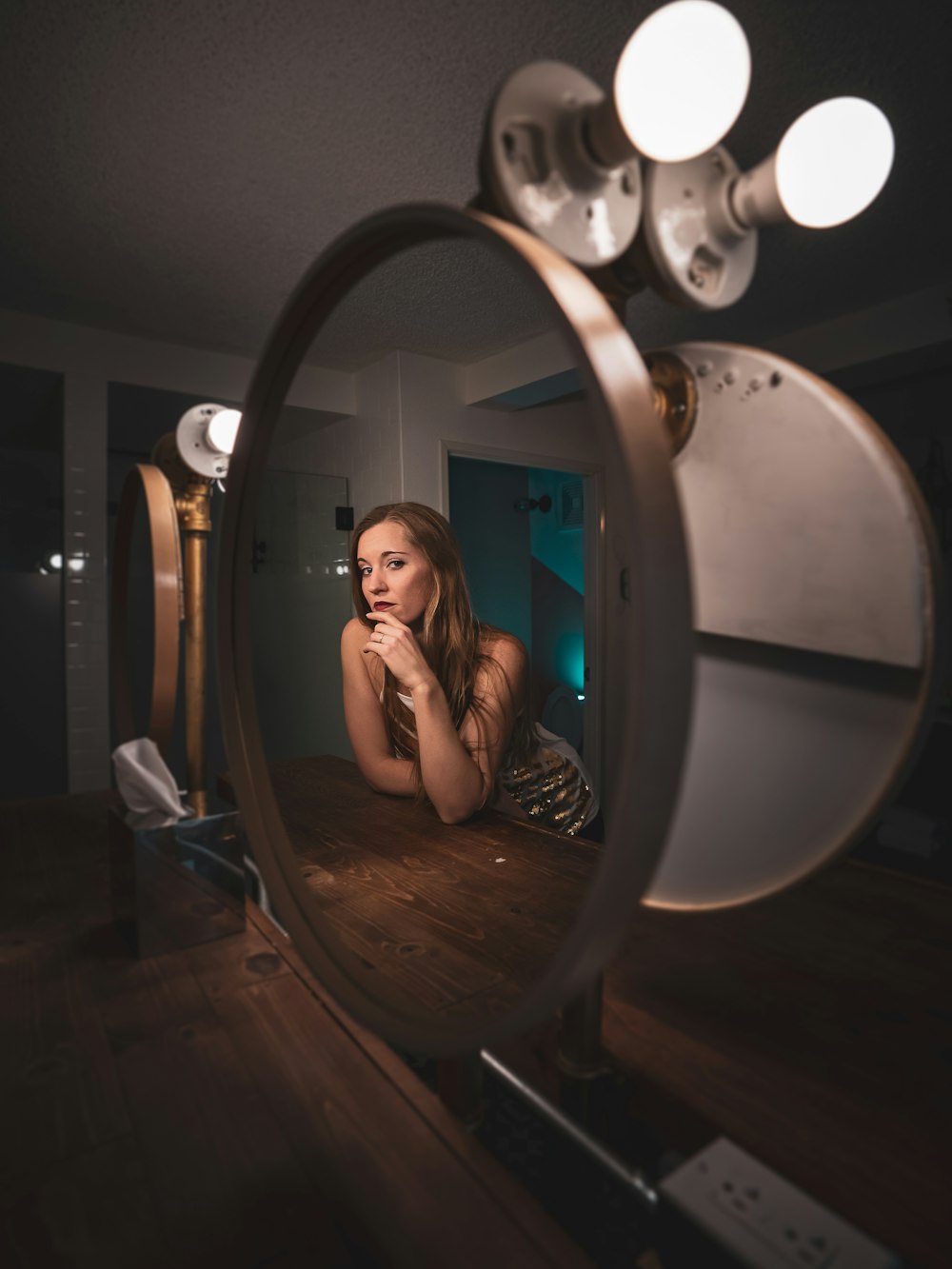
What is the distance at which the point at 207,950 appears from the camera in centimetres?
60

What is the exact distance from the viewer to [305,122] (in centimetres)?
145

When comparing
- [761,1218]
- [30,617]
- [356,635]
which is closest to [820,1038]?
[761,1218]

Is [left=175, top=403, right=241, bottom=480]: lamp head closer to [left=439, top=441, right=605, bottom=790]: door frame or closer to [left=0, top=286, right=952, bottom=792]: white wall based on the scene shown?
[left=0, top=286, right=952, bottom=792]: white wall

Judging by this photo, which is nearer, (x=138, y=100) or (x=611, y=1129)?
(x=611, y=1129)

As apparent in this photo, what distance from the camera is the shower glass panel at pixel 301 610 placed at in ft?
10.4

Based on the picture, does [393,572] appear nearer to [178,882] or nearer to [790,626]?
[178,882]

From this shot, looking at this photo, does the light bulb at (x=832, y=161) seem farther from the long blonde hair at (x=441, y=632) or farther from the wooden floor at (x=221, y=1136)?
the long blonde hair at (x=441, y=632)

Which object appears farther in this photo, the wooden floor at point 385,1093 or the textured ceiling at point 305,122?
the textured ceiling at point 305,122

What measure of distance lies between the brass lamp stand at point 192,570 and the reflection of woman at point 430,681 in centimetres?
26

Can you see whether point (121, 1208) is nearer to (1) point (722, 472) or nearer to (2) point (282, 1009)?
(2) point (282, 1009)

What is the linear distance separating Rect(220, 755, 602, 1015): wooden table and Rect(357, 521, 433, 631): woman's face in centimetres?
34

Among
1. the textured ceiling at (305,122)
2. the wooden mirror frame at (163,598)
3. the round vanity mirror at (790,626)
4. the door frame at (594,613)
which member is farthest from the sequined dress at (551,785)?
the door frame at (594,613)

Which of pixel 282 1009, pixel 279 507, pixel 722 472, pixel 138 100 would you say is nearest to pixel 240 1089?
pixel 282 1009

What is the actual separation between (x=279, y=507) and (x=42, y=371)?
1.19 m
